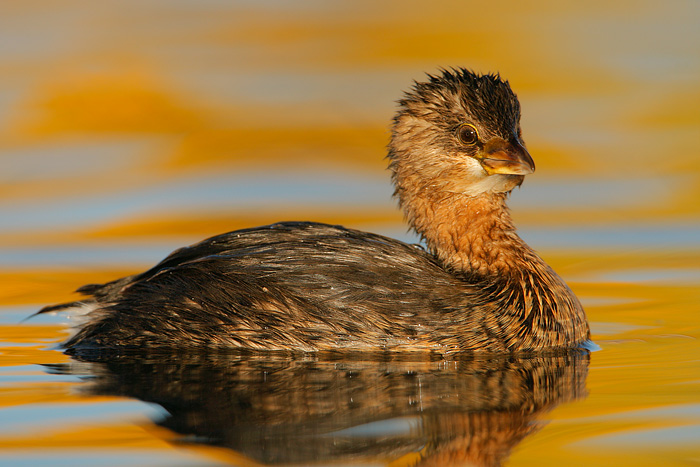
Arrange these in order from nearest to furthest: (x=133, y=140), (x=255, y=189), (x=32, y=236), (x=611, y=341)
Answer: (x=611, y=341), (x=32, y=236), (x=255, y=189), (x=133, y=140)

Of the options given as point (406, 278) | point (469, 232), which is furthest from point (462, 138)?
point (406, 278)

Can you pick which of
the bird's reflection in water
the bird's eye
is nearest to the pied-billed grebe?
the bird's eye

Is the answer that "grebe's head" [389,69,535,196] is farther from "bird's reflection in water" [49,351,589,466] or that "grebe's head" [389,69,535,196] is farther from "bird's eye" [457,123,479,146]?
"bird's reflection in water" [49,351,589,466]

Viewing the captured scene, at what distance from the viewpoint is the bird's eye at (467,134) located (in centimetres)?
793

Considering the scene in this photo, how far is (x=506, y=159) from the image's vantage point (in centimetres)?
771

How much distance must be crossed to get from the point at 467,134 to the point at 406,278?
3.83 feet

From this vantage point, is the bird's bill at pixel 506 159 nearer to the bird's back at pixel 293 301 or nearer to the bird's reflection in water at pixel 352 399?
the bird's back at pixel 293 301

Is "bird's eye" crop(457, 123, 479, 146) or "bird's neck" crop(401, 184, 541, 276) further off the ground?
"bird's eye" crop(457, 123, 479, 146)

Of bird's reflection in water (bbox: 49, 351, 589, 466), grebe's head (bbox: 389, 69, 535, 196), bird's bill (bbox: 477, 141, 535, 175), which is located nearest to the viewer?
bird's reflection in water (bbox: 49, 351, 589, 466)

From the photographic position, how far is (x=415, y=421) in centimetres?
577

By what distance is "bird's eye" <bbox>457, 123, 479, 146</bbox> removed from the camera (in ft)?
26.0

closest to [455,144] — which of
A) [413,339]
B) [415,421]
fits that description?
[413,339]

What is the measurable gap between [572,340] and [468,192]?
1.23 meters

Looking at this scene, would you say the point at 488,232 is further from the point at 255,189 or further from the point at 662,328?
the point at 255,189
